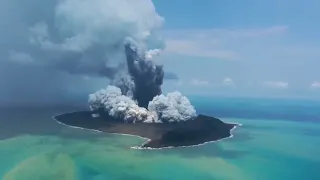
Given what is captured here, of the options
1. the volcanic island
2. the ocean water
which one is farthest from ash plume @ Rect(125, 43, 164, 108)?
the ocean water

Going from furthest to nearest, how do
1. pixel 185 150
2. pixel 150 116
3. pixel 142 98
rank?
pixel 142 98 → pixel 150 116 → pixel 185 150

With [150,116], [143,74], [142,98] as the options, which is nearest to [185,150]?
[150,116]

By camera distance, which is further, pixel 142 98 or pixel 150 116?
pixel 142 98

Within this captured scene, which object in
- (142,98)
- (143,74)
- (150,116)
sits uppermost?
(143,74)

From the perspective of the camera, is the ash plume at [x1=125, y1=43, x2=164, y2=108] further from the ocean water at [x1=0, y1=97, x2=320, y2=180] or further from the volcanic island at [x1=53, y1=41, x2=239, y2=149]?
the ocean water at [x1=0, y1=97, x2=320, y2=180]

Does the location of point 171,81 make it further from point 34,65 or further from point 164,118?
point 34,65

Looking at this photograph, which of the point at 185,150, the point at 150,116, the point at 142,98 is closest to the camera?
the point at 185,150

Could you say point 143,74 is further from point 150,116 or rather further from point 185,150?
point 185,150

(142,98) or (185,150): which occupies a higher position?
(142,98)
